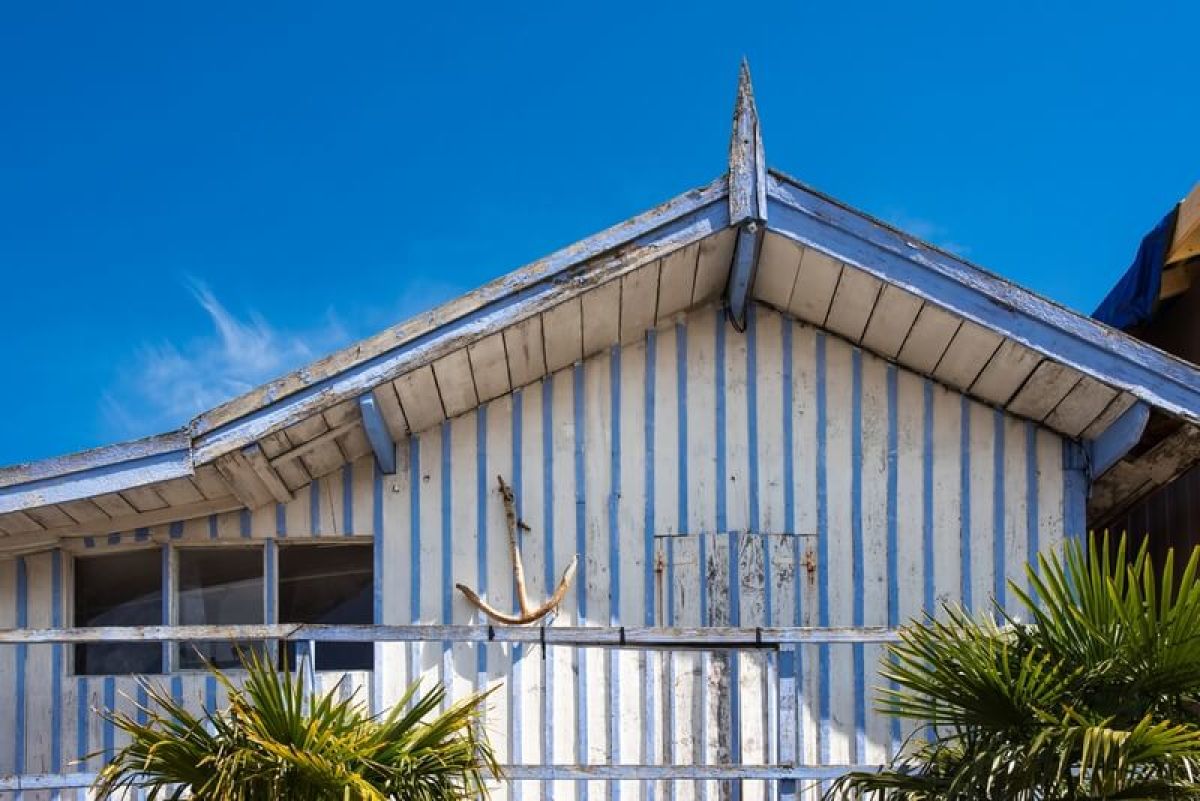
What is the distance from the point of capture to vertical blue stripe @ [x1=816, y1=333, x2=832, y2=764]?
884 centimetres

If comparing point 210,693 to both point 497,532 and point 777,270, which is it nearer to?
point 497,532

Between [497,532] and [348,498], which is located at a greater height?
[348,498]

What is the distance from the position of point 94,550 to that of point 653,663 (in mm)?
3489

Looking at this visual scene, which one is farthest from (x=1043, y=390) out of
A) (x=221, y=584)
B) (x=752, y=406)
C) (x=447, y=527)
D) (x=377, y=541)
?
(x=221, y=584)

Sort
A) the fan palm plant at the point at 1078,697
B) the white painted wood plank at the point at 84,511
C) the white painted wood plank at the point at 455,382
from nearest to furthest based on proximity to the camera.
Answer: the fan palm plant at the point at 1078,697, the white painted wood plank at the point at 84,511, the white painted wood plank at the point at 455,382

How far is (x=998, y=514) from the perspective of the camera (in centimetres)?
905

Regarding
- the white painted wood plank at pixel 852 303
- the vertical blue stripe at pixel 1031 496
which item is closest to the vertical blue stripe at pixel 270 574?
the white painted wood plank at pixel 852 303

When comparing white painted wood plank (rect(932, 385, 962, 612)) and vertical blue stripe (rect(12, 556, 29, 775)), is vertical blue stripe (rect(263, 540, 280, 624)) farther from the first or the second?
white painted wood plank (rect(932, 385, 962, 612))

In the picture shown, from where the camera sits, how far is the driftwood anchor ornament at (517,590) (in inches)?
344

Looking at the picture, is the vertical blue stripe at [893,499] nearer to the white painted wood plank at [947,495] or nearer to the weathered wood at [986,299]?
the white painted wood plank at [947,495]

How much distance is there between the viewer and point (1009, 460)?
9.10 meters

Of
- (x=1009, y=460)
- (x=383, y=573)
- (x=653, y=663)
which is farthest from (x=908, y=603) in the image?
A: (x=383, y=573)

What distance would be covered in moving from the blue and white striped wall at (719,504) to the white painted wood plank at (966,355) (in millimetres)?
150

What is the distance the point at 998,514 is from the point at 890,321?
140 cm
